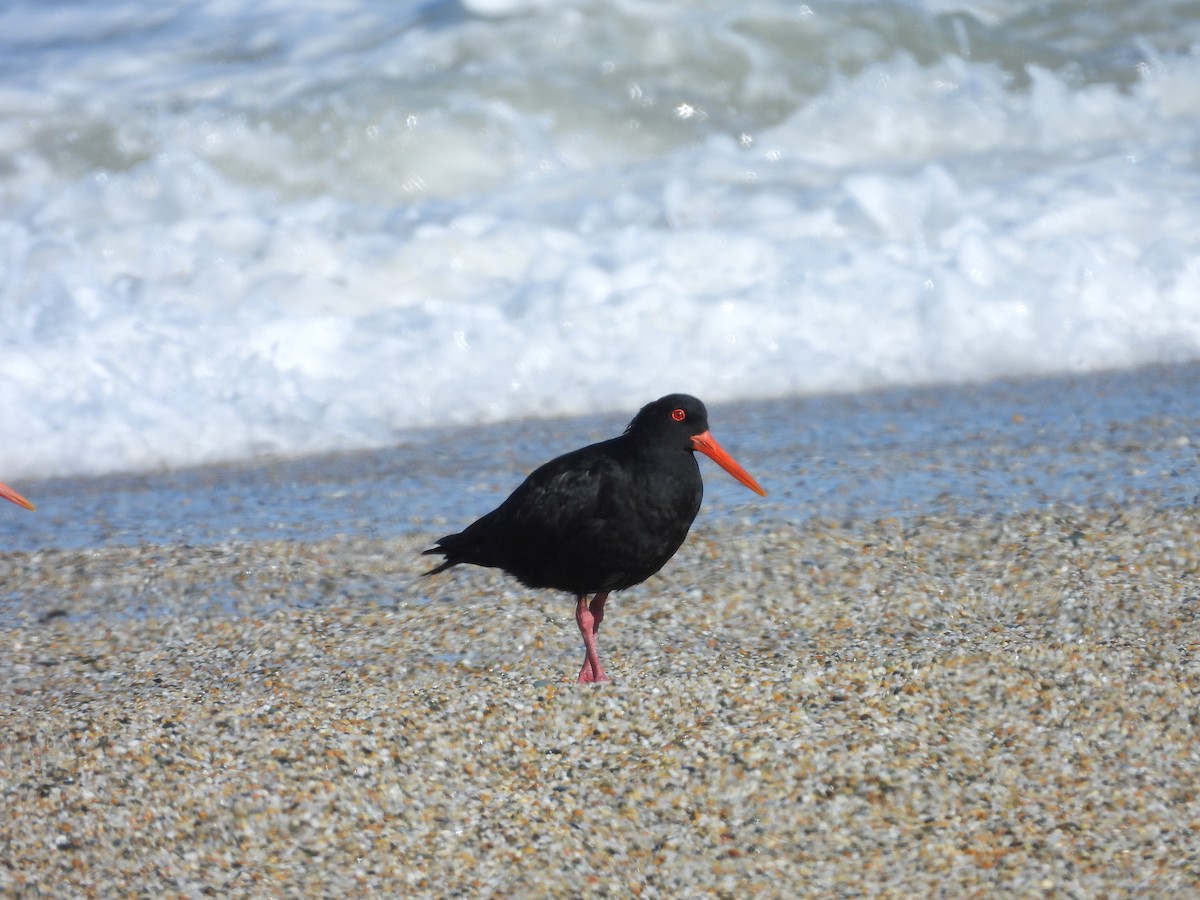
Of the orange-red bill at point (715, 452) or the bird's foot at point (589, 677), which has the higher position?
the orange-red bill at point (715, 452)

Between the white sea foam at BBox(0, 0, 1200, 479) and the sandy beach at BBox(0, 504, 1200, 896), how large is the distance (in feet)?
9.54

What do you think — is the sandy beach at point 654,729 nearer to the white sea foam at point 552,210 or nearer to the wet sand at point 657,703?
the wet sand at point 657,703

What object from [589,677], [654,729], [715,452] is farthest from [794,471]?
[654,729]

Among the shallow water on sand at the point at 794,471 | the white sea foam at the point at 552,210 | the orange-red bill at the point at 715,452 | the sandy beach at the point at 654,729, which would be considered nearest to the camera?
the sandy beach at the point at 654,729

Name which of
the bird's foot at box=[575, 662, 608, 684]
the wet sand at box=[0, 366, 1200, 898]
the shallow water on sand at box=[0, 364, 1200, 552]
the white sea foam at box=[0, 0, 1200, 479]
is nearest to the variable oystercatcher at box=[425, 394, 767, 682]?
the bird's foot at box=[575, 662, 608, 684]

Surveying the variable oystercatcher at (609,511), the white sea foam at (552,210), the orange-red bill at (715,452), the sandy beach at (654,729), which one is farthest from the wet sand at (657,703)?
the white sea foam at (552,210)

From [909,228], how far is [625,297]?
221 cm

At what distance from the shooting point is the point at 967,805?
2.99 meters

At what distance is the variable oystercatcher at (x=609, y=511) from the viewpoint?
12.1 feet

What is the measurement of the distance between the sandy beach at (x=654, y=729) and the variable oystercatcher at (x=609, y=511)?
271mm

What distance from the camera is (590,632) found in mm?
3787

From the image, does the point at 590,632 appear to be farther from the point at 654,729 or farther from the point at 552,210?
the point at 552,210

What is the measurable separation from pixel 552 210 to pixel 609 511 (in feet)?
21.1

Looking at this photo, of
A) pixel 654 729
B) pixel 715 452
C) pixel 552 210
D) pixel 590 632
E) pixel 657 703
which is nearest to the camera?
pixel 654 729
